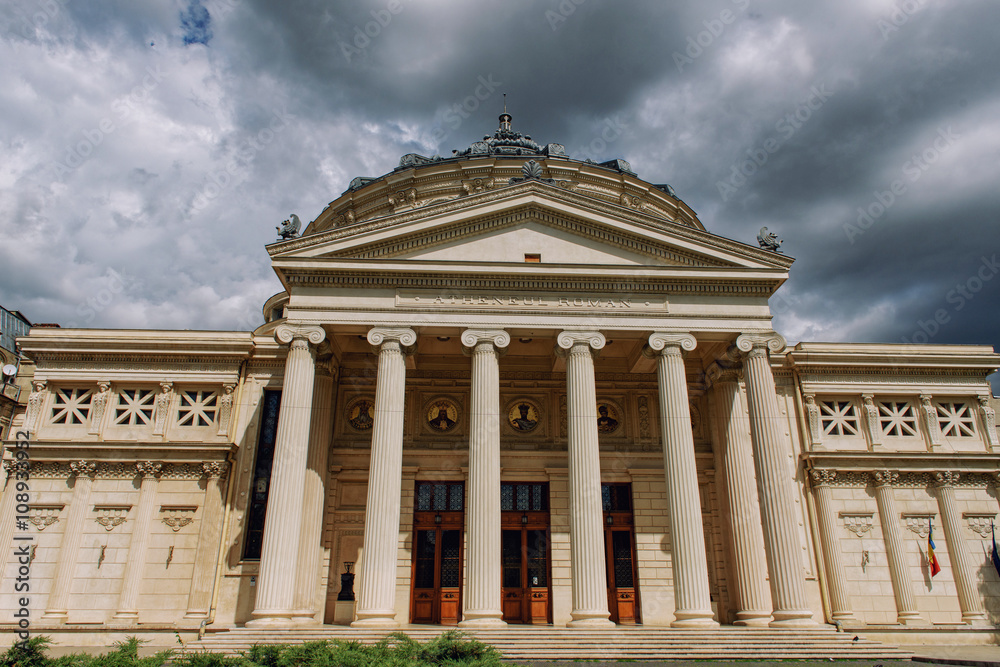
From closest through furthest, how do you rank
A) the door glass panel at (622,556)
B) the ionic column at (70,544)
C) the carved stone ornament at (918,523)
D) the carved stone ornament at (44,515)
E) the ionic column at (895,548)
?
the ionic column at (70,544) → the carved stone ornament at (44,515) → the ionic column at (895,548) → the door glass panel at (622,556) → the carved stone ornament at (918,523)

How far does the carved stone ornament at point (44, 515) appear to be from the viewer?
2306 cm

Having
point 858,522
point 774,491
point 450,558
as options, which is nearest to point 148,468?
point 450,558

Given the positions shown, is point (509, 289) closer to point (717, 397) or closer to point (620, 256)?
point (620, 256)

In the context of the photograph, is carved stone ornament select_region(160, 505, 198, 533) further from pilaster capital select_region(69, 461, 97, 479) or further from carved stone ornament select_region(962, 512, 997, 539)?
carved stone ornament select_region(962, 512, 997, 539)

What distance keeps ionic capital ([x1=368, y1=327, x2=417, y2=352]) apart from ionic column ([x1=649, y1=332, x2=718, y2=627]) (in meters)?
7.53

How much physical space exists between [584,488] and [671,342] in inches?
214

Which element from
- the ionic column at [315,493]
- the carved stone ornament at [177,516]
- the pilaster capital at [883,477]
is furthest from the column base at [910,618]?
the carved stone ornament at [177,516]

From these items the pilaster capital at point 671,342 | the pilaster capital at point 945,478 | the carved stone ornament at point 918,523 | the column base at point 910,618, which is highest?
the pilaster capital at point 671,342

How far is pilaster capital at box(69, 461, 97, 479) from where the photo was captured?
23375mm

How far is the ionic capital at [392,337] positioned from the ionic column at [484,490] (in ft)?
5.44

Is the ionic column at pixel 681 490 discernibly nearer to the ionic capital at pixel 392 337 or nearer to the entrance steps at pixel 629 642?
the entrance steps at pixel 629 642

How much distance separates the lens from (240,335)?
25.3 meters

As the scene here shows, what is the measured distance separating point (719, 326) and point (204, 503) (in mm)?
18133

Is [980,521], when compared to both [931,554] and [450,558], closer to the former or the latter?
[931,554]
